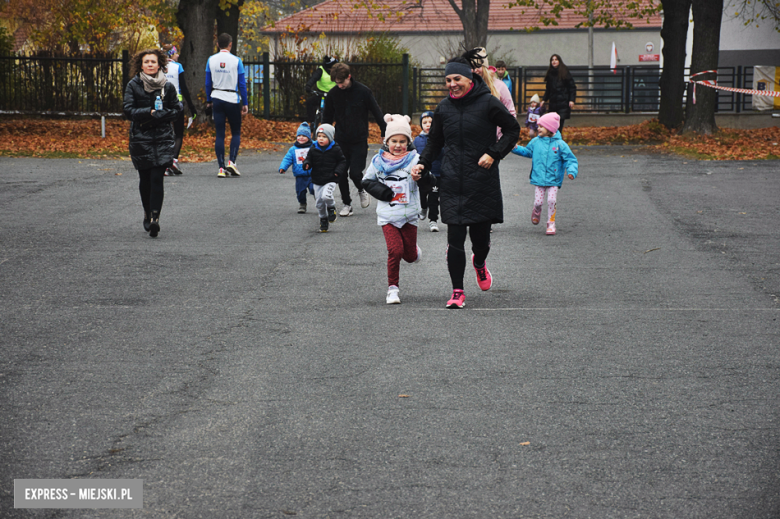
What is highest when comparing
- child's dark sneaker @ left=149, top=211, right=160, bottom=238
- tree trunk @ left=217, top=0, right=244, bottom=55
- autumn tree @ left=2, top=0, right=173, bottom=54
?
autumn tree @ left=2, top=0, right=173, bottom=54

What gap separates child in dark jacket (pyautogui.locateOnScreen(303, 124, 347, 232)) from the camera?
9.94m

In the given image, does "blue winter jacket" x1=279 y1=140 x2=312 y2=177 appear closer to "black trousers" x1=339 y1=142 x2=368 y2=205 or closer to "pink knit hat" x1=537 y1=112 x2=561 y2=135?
"black trousers" x1=339 y1=142 x2=368 y2=205

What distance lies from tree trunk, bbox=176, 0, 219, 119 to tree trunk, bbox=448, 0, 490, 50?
1515 cm

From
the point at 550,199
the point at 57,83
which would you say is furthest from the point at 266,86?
the point at 550,199

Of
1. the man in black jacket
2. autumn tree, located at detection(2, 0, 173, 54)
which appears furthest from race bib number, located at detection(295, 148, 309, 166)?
autumn tree, located at detection(2, 0, 173, 54)

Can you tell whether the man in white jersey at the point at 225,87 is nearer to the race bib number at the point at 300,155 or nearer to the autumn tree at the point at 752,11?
the race bib number at the point at 300,155

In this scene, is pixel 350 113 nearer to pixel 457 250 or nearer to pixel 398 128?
pixel 398 128

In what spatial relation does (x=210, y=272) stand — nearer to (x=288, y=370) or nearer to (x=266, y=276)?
(x=266, y=276)

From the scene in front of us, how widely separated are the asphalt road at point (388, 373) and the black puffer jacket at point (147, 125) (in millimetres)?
842

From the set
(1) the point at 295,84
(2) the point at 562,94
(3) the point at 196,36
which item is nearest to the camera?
(2) the point at 562,94

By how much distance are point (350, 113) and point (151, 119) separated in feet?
8.35

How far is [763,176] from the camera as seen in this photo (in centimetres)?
1524

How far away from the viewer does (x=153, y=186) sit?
945 cm

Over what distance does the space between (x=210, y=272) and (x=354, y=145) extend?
371 centimetres
